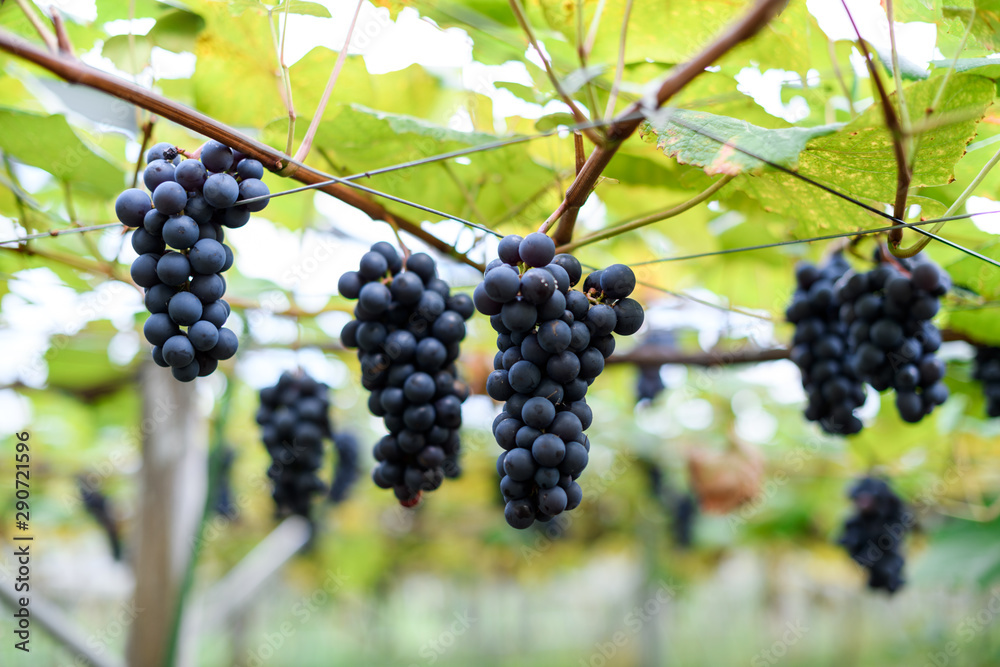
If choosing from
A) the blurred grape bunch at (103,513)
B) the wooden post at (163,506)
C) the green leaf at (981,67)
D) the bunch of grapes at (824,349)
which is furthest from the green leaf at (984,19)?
the blurred grape bunch at (103,513)

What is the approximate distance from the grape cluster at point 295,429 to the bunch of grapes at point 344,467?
1.13 meters

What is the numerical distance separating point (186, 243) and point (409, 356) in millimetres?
374

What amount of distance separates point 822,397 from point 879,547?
159cm

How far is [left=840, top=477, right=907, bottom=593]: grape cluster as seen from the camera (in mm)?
2611

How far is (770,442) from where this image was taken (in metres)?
4.35

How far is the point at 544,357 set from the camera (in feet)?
2.69

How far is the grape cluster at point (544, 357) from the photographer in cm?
80

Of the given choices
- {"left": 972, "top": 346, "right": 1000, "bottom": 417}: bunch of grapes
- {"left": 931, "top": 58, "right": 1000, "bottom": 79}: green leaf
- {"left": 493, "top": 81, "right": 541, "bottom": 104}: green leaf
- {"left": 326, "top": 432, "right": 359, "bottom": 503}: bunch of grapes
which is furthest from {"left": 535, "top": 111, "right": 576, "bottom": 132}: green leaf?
{"left": 326, "top": 432, "right": 359, "bottom": 503}: bunch of grapes

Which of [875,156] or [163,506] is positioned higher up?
[875,156]

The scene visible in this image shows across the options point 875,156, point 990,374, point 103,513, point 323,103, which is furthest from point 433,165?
point 103,513

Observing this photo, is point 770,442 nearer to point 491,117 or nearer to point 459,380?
point 491,117

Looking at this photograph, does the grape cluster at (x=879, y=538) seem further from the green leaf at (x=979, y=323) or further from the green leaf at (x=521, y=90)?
the green leaf at (x=521, y=90)

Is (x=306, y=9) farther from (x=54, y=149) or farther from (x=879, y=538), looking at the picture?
(x=879, y=538)

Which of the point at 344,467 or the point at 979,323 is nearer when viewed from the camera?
the point at 979,323
